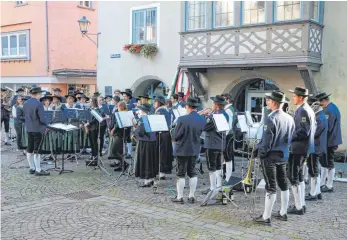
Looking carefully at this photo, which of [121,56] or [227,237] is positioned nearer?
[227,237]

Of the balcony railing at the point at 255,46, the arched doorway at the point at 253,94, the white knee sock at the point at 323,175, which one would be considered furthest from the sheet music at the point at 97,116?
the arched doorway at the point at 253,94

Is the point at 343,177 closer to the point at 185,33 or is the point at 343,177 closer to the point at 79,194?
the point at 79,194

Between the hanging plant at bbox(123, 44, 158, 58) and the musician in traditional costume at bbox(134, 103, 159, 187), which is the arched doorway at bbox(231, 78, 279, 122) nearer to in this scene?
the hanging plant at bbox(123, 44, 158, 58)

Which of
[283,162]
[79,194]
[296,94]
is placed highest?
[296,94]

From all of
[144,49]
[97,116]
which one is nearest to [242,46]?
A: [144,49]

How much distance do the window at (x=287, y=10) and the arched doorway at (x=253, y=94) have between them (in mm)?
2771

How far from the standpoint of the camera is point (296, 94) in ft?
22.6

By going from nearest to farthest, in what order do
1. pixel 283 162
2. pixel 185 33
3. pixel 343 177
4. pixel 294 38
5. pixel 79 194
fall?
pixel 283 162
pixel 79 194
pixel 343 177
pixel 294 38
pixel 185 33

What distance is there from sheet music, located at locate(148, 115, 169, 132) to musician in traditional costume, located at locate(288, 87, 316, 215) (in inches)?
105

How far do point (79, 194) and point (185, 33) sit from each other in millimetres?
8397

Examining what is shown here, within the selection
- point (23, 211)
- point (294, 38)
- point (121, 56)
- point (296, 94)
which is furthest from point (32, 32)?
point (296, 94)

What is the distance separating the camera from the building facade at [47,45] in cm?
2320

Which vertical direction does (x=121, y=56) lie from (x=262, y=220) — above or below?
above

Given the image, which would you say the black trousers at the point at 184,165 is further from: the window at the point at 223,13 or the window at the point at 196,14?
the window at the point at 196,14
